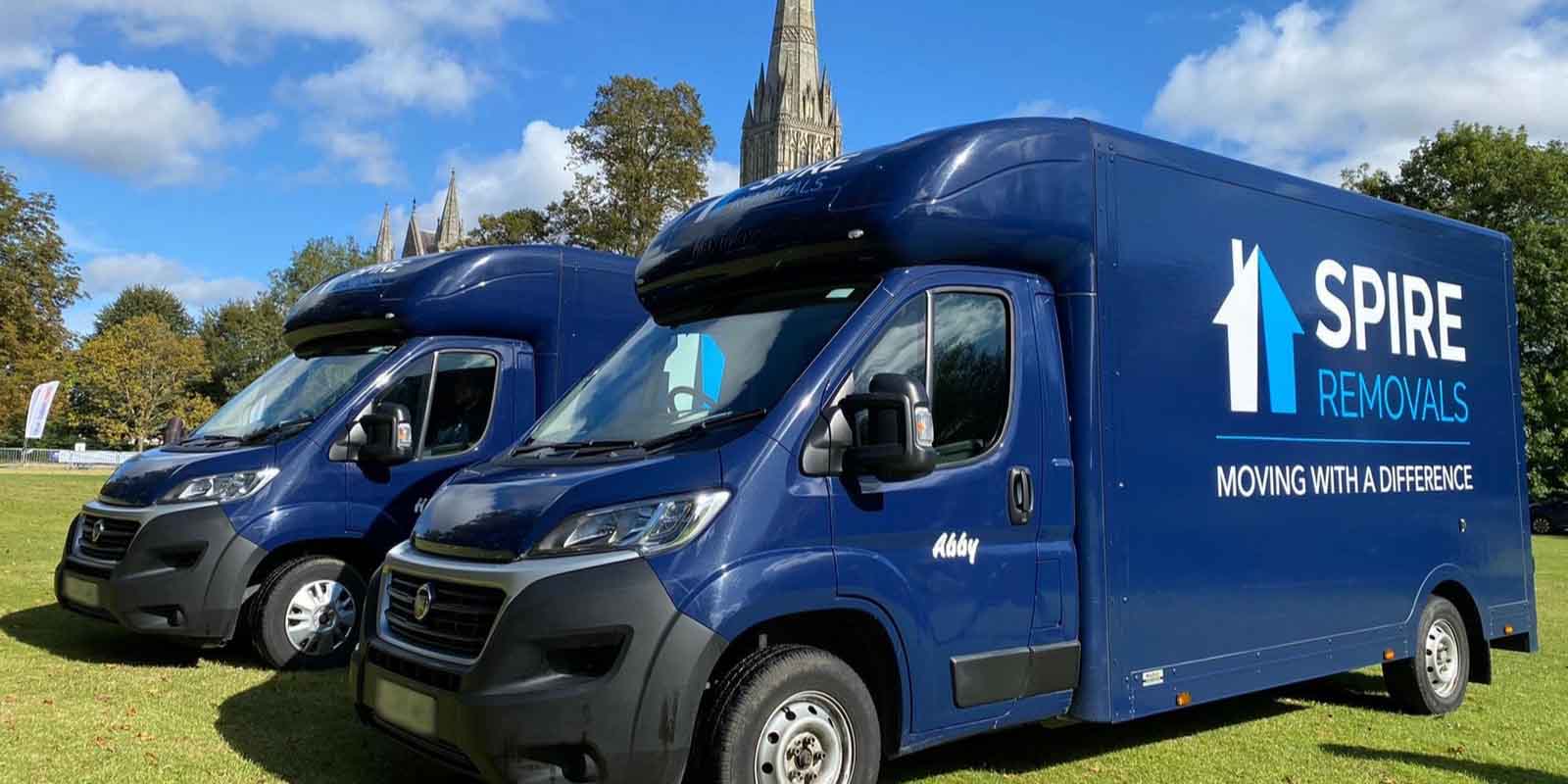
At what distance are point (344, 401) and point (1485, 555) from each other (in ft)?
25.3

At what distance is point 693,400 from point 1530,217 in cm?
4316

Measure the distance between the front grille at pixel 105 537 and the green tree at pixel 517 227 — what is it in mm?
35104

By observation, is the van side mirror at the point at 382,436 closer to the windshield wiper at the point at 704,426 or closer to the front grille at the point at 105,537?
the front grille at the point at 105,537

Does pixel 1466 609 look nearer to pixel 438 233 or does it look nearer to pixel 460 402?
pixel 460 402

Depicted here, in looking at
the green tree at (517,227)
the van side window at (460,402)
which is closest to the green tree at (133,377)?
the green tree at (517,227)

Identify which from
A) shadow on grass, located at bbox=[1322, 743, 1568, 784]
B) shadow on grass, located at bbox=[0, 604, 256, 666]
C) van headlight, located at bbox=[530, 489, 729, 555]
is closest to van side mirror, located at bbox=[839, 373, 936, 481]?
van headlight, located at bbox=[530, 489, 729, 555]

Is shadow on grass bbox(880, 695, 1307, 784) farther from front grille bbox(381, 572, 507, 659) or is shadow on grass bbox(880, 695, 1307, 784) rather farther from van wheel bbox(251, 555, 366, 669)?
van wheel bbox(251, 555, 366, 669)

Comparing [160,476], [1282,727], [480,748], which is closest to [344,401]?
[160,476]

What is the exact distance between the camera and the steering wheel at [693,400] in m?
4.85

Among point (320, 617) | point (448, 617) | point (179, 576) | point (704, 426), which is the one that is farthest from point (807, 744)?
point (179, 576)

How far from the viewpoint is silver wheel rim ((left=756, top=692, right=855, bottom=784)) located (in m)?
4.25

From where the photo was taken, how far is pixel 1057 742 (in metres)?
6.48

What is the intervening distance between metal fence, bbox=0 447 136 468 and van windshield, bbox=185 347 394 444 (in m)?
55.1

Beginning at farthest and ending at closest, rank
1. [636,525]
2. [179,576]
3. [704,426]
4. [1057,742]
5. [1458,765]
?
[179,576] → [1057,742] → [1458,765] → [704,426] → [636,525]
